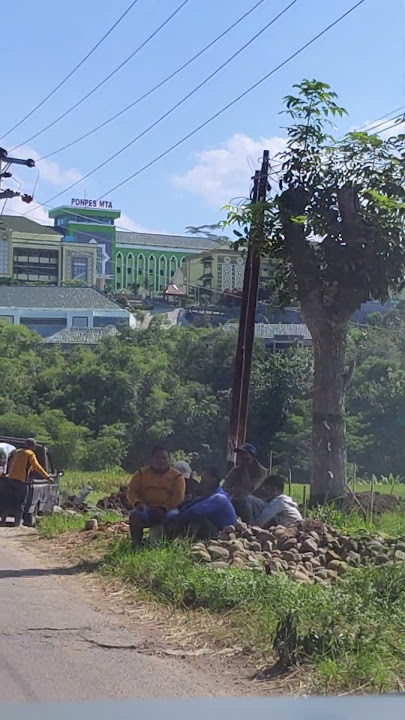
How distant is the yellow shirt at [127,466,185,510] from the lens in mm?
12445

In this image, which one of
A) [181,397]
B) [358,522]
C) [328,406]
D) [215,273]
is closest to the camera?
[358,522]

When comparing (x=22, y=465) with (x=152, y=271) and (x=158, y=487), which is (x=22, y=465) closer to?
(x=158, y=487)

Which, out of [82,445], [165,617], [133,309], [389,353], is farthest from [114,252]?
[165,617]

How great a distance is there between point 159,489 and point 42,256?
49566 millimetres

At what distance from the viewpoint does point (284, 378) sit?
3284 cm

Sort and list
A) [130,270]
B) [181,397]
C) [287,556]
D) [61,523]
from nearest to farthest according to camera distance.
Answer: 1. [287,556]
2. [61,523]
3. [181,397]
4. [130,270]

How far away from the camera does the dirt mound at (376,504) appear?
1659cm

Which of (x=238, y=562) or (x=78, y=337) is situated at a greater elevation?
(x=78, y=337)

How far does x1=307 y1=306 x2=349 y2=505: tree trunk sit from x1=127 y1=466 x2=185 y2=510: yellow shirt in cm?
393

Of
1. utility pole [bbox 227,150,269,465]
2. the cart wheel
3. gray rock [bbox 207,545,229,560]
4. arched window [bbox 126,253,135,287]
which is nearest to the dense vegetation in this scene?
utility pole [bbox 227,150,269,465]

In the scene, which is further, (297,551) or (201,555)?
(297,551)

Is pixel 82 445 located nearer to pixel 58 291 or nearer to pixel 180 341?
pixel 180 341

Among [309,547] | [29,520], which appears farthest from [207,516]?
[29,520]

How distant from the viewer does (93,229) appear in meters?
66.1
